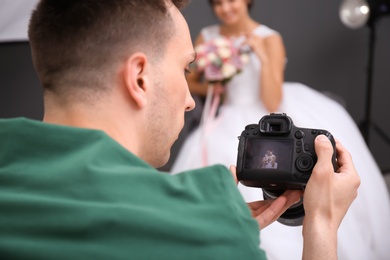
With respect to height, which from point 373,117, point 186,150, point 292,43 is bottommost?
point 373,117

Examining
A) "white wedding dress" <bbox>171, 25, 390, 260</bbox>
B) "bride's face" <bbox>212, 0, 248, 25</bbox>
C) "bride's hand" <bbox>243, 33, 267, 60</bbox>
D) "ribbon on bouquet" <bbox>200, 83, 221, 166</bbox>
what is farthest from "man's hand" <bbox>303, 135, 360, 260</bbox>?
"bride's face" <bbox>212, 0, 248, 25</bbox>

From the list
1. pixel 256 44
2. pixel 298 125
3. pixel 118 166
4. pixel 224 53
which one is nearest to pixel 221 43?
pixel 224 53

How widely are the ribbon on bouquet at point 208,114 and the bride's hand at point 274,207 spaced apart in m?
1.46

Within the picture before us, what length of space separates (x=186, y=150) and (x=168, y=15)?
5.86 ft

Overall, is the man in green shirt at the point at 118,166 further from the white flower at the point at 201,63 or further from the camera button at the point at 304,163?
the white flower at the point at 201,63

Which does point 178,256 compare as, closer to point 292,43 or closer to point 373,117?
point 292,43

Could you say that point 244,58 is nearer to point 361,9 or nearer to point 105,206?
point 361,9

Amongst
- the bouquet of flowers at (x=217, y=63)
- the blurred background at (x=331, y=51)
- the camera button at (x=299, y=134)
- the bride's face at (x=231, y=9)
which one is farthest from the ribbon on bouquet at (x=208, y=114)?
the camera button at (x=299, y=134)

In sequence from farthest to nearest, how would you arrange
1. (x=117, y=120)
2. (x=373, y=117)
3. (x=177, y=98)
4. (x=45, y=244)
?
(x=373, y=117) < (x=177, y=98) < (x=117, y=120) < (x=45, y=244)

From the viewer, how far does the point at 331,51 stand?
3812mm

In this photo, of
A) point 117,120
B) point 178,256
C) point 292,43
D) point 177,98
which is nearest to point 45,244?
point 178,256

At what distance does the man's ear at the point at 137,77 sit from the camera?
0.78m

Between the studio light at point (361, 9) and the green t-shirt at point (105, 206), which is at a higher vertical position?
the green t-shirt at point (105, 206)

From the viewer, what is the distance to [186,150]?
104 inches
